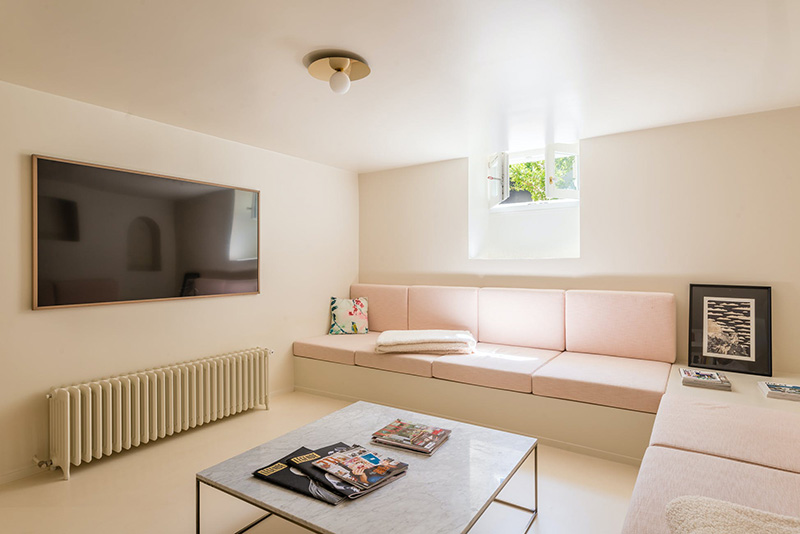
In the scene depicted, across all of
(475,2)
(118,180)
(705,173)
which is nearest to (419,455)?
(475,2)

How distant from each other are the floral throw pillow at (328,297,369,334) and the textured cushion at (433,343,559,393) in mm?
1330

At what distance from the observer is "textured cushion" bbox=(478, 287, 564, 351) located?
362 centimetres

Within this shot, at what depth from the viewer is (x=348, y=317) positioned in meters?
4.56

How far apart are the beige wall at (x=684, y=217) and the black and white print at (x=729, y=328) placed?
0.54 feet

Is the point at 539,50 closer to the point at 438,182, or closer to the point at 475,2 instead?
the point at 475,2

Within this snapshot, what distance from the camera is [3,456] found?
244cm

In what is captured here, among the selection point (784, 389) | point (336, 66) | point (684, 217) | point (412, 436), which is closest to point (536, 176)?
point (684, 217)

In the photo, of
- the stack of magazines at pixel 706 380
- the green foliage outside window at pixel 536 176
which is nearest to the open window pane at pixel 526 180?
the green foliage outside window at pixel 536 176

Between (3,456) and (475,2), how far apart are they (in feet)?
11.3

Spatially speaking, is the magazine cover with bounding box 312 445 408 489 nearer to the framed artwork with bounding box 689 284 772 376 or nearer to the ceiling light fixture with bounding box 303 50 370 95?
the ceiling light fixture with bounding box 303 50 370 95

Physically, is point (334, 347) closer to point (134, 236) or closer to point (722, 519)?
point (134, 236)

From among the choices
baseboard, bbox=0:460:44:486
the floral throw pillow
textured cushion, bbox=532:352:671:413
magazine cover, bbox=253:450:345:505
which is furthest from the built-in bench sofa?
baseboard, bbox=0:460:44:486

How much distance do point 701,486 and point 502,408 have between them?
1639mm

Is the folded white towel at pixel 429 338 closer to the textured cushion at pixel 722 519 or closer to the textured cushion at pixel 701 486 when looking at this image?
the textured cushion at pixel 701 486
